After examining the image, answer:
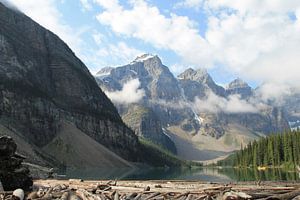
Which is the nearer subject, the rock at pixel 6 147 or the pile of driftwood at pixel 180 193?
the pile of driftwood at pixel 180 193

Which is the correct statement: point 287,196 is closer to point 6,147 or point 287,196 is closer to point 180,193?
point 180,193

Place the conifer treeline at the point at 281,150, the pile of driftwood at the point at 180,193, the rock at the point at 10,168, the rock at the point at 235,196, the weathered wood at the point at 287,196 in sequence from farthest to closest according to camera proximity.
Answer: the conifer treeline at the point at 281,150
the rock at the point at 10,168
the pile of driftwood at the point at 180,193
the weathered wood at the point at 287,196
the rock at the point at 235,196

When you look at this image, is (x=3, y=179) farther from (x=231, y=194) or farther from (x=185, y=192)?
(x=231, y=194)

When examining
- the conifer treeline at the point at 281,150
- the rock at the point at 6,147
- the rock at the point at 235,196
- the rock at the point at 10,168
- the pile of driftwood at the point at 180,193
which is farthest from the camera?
the conifer treeline at the point at 281,150

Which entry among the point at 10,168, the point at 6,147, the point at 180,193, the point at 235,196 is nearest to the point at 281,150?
the point at 10,168

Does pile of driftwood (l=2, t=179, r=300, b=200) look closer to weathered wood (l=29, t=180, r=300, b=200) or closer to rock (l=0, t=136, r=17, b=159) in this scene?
weathered wood (l=29, t=180, r=300, b=200)

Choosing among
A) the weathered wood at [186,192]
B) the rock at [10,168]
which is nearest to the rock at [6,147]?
the rock at [10,168]

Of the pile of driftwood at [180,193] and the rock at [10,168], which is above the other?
the rock at [10,168]

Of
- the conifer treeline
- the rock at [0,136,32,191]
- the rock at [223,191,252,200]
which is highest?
the conifer treeline

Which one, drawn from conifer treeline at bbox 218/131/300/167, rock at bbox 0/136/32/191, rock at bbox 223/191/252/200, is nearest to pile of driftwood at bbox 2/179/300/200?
rock at bbox 223/191/252/200

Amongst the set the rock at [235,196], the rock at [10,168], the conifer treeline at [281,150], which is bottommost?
the rock at [235,196]

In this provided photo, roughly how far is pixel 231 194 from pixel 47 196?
9.94 metres

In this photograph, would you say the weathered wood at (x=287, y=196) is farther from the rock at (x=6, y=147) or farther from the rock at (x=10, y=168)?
the rock at (x=6, y=147)

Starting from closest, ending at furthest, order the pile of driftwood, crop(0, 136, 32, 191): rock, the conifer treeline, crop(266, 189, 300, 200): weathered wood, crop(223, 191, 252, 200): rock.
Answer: crop(223, 191, 252, 200): rock < crop(266, 189, 300, 200): weathered wood < the pile of driftwood < crop(0, 136, 32, 191): rock < the conifer treeline
